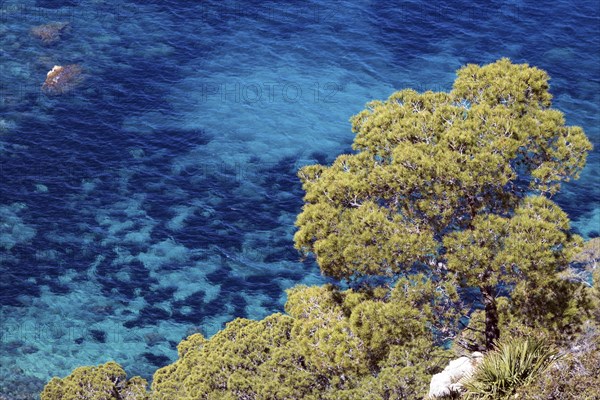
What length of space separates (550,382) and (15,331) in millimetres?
36099

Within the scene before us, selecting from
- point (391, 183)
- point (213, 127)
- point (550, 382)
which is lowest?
point (213, 127)

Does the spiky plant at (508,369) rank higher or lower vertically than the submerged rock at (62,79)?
higher

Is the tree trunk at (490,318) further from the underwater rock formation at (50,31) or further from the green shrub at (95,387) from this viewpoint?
the underwater rock formation at (50,31)

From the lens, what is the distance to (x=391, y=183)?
92.7ft

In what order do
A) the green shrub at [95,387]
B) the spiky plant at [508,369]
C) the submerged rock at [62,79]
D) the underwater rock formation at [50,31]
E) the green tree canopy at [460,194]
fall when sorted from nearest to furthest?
the spiky plant at [508,369], the green tree canopy at [460,194], the green shrub at [95,387], the submerged rock at [62,79], the underwater rock formation at [50,31]

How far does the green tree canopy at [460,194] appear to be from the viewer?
2683cm

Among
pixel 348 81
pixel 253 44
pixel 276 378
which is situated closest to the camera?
pixel 276 378

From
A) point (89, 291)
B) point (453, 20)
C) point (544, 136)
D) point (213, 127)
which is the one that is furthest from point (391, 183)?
point (453, 20)

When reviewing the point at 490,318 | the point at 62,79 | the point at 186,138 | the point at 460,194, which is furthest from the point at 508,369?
the point at 62,79

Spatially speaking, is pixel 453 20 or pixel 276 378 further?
pixel 453 20

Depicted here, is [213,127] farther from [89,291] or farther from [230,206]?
[89,291]

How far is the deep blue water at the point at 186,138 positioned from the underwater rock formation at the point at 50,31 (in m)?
0.75

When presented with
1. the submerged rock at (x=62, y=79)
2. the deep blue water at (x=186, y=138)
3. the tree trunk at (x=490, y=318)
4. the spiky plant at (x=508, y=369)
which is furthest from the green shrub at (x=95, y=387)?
the submerged rock at (x=62, y=79)

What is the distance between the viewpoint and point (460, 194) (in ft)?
91.3
